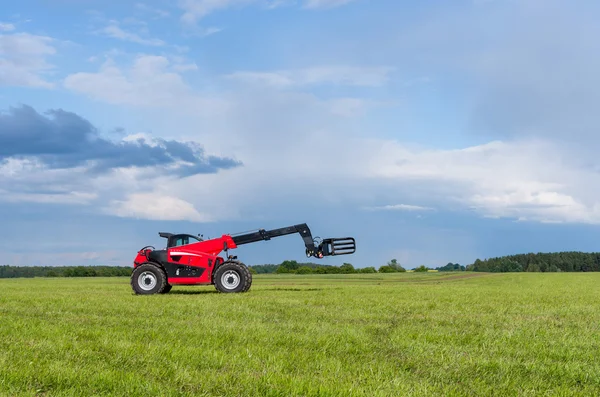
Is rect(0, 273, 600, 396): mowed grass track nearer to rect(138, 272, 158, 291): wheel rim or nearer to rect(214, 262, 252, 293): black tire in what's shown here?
rect(214, 262, 252, 293): black tire

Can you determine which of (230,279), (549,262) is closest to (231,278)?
(230,279)

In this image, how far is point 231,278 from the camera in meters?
24.9

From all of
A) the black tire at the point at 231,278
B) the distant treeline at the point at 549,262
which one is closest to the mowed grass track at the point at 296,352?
the black tire at the point at 231,278

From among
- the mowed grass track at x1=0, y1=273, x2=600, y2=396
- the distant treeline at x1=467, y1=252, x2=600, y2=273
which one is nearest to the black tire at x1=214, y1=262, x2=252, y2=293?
the mowed grass track at x1=0, y1=273, x2=600, y2=396

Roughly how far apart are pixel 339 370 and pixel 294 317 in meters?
6.80

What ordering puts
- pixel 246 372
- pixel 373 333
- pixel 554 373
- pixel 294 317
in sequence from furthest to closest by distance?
pixel 294 317
pixel 373 333
pixel 554 373
pixel 246 372

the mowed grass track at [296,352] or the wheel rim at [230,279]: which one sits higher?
the wheel rim at [230,279]

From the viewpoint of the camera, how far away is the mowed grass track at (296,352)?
7.69m

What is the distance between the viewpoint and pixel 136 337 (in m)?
11.3

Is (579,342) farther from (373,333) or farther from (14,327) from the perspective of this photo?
(14,327)

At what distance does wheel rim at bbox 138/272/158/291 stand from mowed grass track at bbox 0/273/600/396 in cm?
809

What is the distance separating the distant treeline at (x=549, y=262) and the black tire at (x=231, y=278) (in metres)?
140

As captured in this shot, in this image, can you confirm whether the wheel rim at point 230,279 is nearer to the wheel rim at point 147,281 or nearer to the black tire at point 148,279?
the black tire at point 148,279

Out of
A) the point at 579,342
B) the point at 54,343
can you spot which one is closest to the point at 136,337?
the point at 54,343
